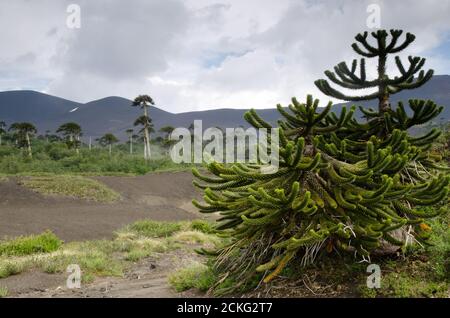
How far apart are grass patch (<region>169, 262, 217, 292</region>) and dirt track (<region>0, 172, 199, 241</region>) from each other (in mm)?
10447

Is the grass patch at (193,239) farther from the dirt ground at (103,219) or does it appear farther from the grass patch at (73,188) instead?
the grass patch at (73,188)

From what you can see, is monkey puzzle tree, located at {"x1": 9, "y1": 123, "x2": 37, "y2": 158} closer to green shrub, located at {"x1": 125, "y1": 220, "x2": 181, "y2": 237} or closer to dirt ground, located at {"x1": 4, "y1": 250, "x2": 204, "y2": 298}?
green shrub, located at {"x1": 125, "y1": 220, "x2": 181, "y2": 237}

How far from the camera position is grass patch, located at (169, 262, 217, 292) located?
7.20m

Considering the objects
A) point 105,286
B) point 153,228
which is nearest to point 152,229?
point 153,228

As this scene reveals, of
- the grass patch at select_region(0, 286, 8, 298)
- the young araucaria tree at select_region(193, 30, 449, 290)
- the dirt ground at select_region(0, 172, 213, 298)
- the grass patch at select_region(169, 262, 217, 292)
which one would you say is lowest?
the dirt ground at select_region(0, 172, 213, 298)

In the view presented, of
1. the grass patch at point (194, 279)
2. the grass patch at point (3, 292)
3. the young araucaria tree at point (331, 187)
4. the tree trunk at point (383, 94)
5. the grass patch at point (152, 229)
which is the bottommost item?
the grass patch at point (152, 229)

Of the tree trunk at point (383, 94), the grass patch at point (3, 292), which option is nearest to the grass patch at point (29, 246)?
the grass patch at point (3, 292)

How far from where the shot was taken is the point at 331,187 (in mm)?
6137

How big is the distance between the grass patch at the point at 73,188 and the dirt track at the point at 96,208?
0.65 m

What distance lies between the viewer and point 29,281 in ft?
31.0

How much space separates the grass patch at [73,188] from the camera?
2688 cm

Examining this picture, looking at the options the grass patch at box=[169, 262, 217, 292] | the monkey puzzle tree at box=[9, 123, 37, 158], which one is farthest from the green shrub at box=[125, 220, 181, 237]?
the monkey puzzle tree at box=[9, 123, 37, 158]
